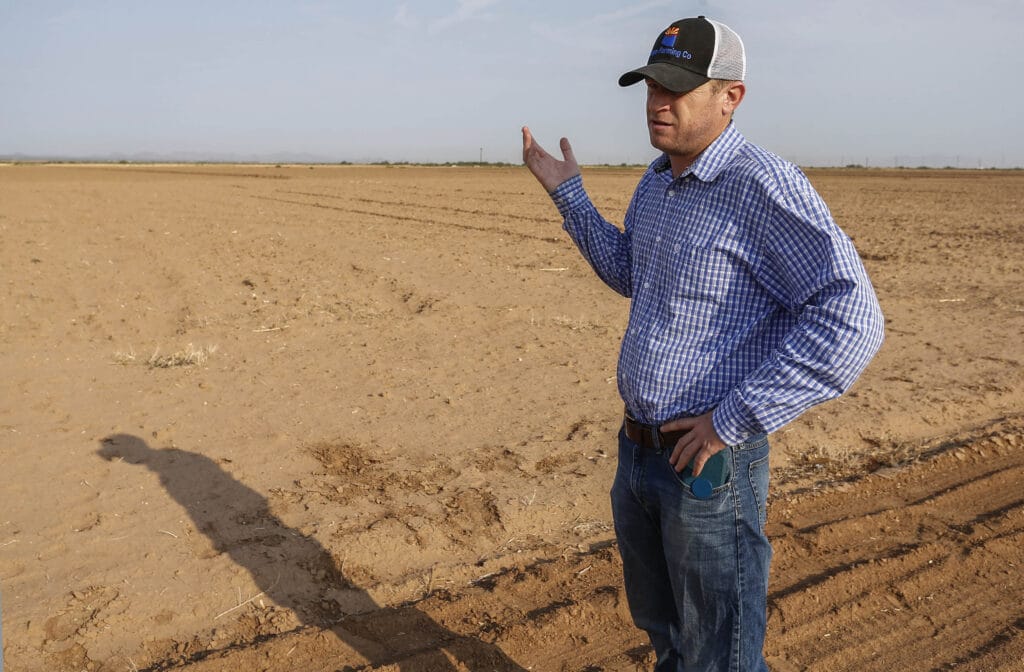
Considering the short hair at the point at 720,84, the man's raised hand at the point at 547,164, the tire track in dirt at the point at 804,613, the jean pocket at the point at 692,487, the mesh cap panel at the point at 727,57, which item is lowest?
the tire track in dirt at the point at 804,613

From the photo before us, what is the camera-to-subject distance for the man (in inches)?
86.7

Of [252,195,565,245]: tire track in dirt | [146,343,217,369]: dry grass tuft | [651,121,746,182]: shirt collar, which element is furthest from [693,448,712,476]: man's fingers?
[252,195,565,245]: tire track in dirt

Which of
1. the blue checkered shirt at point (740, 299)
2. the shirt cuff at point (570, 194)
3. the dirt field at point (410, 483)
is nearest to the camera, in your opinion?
the blue checkered shirt at point (740, 299)

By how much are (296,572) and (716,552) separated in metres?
2.81

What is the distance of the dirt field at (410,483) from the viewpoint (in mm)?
4051

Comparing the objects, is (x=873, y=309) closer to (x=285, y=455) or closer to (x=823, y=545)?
(x=823, y=545)

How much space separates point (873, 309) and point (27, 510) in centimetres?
463

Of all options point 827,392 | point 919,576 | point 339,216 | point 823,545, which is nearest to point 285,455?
point 823,545

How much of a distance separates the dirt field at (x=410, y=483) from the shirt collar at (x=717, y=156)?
7.50 ft

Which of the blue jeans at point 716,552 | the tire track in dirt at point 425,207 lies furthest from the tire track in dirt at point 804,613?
the tire track in dirt at point 425,207

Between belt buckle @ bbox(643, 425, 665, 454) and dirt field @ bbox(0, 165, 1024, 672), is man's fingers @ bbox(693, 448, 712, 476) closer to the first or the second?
belt buckle @ bbox(643, 425, 665, 454)

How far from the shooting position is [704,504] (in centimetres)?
236

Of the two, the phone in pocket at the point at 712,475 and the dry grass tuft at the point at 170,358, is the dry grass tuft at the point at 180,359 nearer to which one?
the dry grass tuft at the point at 170,358

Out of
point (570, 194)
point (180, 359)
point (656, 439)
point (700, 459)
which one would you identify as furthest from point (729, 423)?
point (180, 359)
